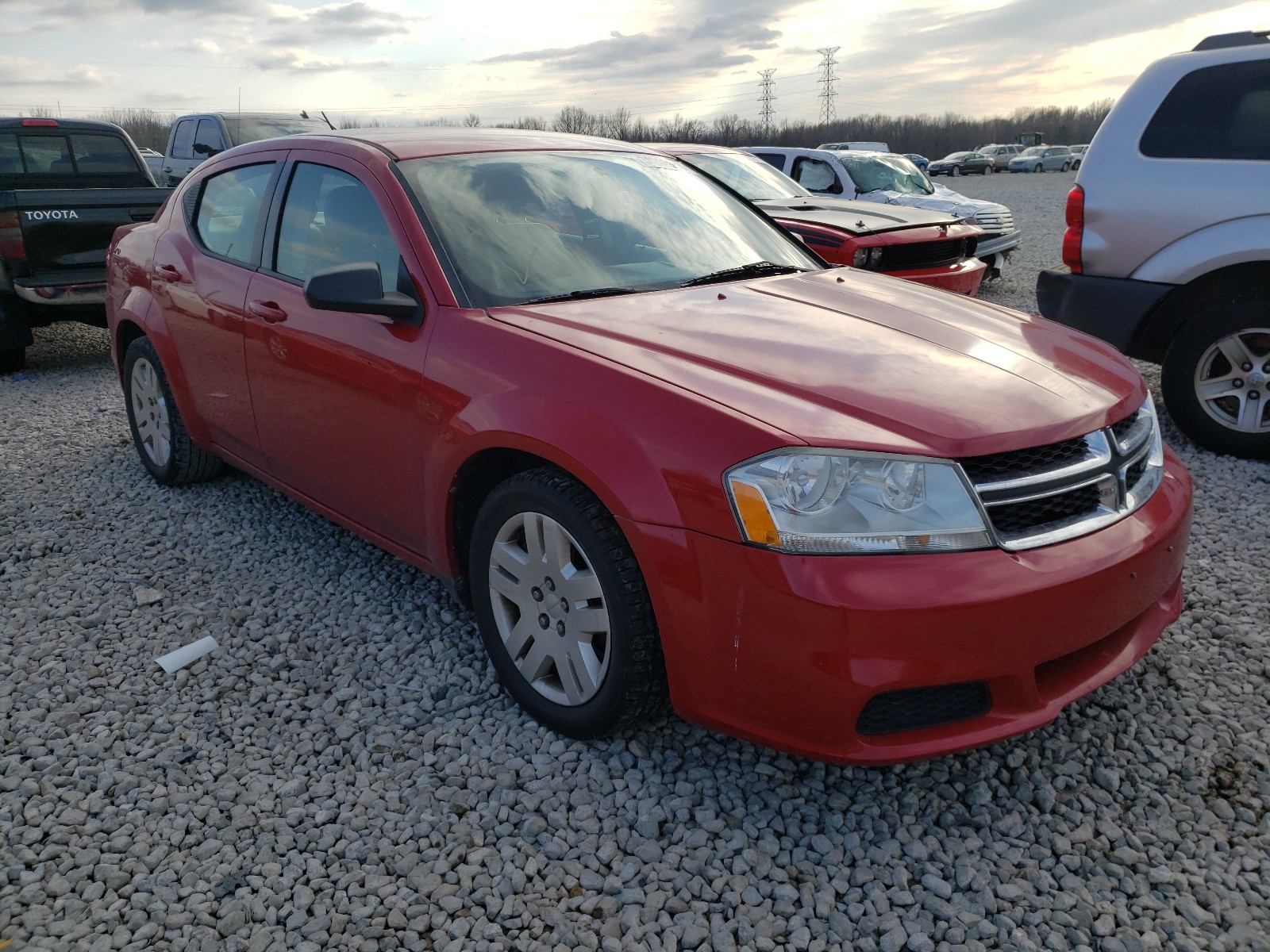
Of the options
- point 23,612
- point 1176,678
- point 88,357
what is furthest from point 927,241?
point 88,357

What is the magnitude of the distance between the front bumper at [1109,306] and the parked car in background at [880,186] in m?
5.21

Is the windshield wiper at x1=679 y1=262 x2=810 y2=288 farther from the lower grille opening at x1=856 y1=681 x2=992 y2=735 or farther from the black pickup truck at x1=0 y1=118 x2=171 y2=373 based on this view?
the black pickup truck at x1=0 y1=118 x2=171 y2=373

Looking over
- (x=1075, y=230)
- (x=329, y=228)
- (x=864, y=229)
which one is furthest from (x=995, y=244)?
(x=329, y=228)

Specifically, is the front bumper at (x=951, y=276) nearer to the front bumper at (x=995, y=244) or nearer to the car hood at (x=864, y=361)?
the front bumper at (x=995, y=244)

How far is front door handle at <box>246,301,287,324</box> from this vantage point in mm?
3424

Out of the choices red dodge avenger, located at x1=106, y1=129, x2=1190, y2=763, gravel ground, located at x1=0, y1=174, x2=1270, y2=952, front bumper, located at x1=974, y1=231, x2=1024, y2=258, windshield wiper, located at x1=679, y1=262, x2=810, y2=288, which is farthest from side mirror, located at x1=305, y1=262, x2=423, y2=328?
front bumper, located at x1=974, y1=231, x2=1024, y2=258

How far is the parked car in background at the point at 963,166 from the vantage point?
5003cm

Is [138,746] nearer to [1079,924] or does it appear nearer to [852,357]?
[852,357]

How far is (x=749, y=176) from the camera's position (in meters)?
8.90

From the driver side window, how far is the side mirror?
9.55 meters

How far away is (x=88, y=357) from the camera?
27.6ft

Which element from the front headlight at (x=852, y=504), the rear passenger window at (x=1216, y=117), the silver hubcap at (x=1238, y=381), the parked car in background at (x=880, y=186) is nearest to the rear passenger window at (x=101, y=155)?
the parked car in background at (x=880, y=186)

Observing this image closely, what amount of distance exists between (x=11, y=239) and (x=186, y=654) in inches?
203

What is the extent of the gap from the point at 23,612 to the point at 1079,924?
3.68 m
